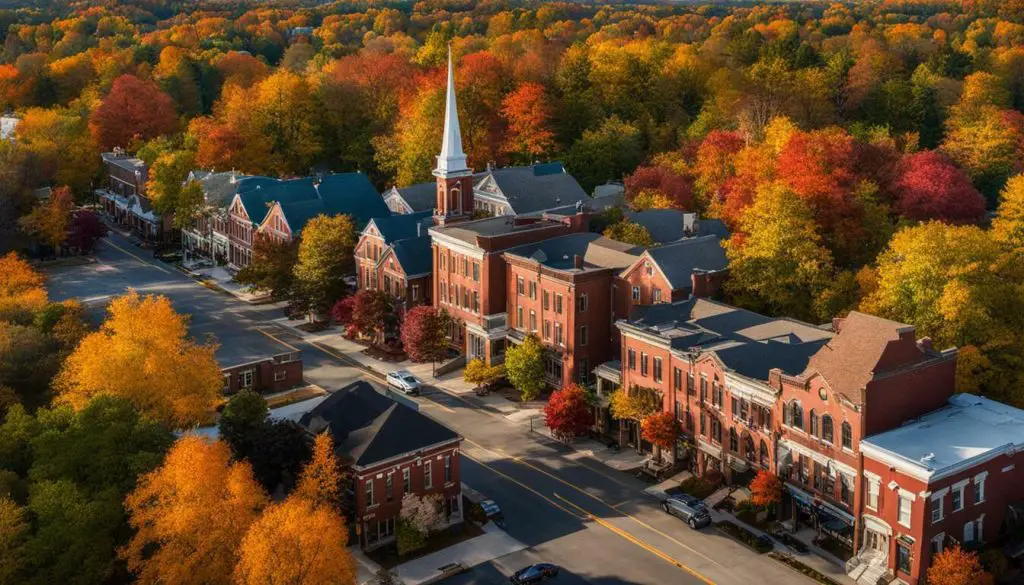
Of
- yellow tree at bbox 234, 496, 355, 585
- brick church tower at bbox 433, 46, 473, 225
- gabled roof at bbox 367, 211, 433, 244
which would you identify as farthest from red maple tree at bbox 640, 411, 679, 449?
gabled roof at bbox 367, 211, 433, 244

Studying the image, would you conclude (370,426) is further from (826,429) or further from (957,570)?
(957,570)

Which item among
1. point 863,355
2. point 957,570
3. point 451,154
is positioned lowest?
point 957,570

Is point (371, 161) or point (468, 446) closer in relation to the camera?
point (468, 446)

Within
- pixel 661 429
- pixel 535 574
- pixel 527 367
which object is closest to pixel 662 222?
pixel 527 367

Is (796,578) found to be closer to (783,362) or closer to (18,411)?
(783,362)

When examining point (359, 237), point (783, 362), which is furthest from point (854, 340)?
point (359, 237)

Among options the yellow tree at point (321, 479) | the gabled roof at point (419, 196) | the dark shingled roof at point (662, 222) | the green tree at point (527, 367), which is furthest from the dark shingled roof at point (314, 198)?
the yellow tree at point (321, 479)
